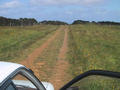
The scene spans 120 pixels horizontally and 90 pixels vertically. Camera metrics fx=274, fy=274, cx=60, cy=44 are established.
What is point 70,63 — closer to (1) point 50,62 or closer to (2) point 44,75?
(1) point 50,62

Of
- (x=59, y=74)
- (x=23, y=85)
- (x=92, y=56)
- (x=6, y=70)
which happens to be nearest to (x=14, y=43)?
(x=92, y=56)

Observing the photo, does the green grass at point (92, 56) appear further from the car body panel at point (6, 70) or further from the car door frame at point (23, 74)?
the car body panel at point (6, 70)

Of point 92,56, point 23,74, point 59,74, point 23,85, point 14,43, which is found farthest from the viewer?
point 14,43

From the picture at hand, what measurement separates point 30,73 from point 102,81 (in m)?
1.00

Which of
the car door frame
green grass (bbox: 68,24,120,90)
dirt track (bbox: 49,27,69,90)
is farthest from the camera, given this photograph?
green grass (bbox: 68,24,120,90)

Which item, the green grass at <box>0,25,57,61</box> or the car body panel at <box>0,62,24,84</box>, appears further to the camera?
the green grass at <box>0,25,57,61</box>

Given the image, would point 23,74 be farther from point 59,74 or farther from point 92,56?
point 92,56

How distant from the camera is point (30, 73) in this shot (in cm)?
346

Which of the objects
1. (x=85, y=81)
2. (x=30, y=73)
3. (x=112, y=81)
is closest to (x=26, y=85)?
(x=30, y=73)

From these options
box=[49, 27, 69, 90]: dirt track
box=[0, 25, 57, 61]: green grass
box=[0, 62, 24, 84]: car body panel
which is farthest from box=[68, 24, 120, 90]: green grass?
box=[0, 62, 24, 84]: car body panel

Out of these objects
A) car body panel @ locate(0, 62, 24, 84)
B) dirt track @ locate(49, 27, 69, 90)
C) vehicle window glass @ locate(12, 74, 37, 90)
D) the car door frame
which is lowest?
dirt track @ locate(49, 27, 69, 90)

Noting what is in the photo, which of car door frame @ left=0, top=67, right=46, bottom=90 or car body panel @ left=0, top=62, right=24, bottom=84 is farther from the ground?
car body panel @ left=0, top=62, right=24, bottom=84

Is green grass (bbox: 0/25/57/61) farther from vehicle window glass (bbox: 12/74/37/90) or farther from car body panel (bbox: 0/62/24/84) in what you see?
car body panel (bbox: 0/62/24/84)

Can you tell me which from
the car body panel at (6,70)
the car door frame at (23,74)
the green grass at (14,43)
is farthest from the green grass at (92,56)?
the car body panel at (6,70)
